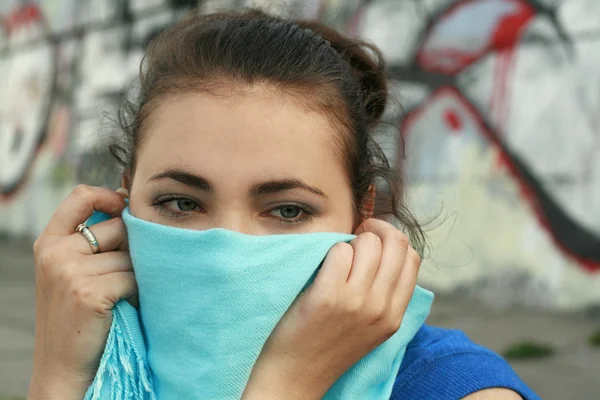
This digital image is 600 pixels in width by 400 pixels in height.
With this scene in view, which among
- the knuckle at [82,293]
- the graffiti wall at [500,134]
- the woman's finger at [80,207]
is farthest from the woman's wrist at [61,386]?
the graffiti wall at [500,134]

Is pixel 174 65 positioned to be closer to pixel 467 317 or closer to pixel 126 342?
pixel 126 342

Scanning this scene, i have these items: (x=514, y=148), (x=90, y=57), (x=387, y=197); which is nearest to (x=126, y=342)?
(x=387, y=197)

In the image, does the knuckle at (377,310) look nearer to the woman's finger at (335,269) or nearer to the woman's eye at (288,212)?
the woman's finger at (335,269)

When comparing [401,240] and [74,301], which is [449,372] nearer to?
[401,240]

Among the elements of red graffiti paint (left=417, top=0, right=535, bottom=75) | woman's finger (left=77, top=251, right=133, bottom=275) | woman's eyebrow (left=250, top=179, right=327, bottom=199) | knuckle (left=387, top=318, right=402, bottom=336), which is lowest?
red graffiti paint (left=417, top=0, right=535, bottom=75)

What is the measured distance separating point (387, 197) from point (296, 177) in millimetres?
533

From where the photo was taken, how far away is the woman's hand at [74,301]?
1640 mm

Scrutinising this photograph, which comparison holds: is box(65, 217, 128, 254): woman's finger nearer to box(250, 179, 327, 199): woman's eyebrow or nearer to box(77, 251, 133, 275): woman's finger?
box(77, 251, 133, 275): woman's finger

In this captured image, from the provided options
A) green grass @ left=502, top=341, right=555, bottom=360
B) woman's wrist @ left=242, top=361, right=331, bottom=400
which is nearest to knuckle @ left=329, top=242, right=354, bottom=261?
woman's wrist @ left=242, top=361, right=331, bottom=400

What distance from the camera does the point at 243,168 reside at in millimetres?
1556

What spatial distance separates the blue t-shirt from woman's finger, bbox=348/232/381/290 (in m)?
0.26

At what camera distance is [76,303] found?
64.2 inches

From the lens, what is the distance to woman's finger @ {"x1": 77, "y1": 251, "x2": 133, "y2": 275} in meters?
1.67

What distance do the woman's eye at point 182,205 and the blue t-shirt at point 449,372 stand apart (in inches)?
21.9
